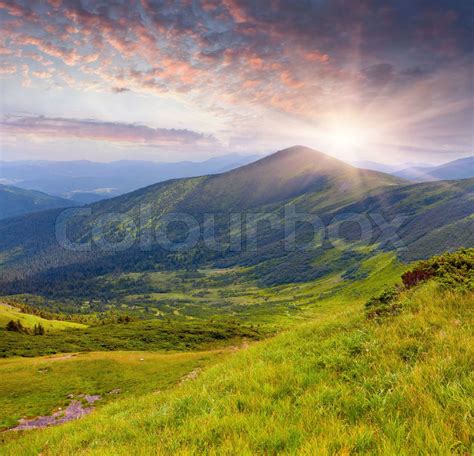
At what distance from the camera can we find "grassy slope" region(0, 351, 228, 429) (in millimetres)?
Answer: 27375

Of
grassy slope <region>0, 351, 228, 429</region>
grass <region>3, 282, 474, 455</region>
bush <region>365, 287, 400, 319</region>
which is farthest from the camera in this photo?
grassy slope <region>0, 351, 228, 429</region>

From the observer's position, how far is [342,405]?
5.78 meters

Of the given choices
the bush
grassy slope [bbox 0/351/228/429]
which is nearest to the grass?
the bush

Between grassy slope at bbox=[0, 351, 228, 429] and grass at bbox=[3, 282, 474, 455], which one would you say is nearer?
grass at bbox=[3, 282, 474, 455]

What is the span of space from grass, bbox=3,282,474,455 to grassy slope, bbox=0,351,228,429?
2157 cm

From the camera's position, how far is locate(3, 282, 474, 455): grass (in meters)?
4.45

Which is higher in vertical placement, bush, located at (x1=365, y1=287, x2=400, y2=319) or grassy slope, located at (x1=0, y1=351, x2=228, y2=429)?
bush, located at (x1=365, y1=287, x2=400, y2=319)

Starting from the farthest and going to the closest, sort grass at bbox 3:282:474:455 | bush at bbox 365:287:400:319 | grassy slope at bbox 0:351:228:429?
grassy slope at bbox 0:351:228:429 < bush at bbox 365:287:400:319 < grass at bbox 3:282:474:455

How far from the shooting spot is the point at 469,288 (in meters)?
10.7

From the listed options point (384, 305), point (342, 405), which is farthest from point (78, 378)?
point (342, 405)

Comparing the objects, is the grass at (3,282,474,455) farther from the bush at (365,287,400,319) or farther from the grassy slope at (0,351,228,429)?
the grassy slope at (0,351,228,429)

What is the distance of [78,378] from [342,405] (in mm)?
38096

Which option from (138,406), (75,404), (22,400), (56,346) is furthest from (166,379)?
(56,346)

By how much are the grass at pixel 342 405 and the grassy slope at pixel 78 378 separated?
21569 mm
